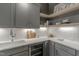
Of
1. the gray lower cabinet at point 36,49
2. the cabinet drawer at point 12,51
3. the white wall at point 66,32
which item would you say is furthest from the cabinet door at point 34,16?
the white wall at point 66,32

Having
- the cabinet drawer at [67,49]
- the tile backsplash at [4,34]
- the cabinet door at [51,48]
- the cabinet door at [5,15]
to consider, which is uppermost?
the cabinet door at [5,15]

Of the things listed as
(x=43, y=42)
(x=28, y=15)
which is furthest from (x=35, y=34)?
(x=28, y=15)

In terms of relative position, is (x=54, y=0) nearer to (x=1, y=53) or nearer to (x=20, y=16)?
(x=1, y=53)

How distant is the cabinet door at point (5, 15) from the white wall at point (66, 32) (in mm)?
1713

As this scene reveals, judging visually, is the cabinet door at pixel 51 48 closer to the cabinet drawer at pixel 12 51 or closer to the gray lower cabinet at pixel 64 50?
the gray lower cabinet at pixel 64 50

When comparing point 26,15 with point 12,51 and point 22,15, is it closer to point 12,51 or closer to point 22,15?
point 22,15

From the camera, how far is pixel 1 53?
1.42 m

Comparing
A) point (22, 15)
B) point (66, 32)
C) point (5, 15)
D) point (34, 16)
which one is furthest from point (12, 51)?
point (66, 32)

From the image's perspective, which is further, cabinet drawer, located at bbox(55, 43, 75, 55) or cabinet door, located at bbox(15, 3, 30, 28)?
cabinet door, located at bbox(15, 3, 30, 28)

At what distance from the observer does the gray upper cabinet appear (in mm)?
2057

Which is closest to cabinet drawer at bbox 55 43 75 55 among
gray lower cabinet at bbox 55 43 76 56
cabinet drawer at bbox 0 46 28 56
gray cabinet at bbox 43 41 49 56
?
gray lower cabinet at bbox 55 43 76 56

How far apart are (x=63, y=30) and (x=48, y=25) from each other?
796mm

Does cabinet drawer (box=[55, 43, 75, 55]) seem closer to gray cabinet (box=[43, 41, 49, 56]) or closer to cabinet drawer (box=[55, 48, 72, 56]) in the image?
cabinet drawer (box=[55, 48, 72, 56])

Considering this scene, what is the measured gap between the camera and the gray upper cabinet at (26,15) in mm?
2057
